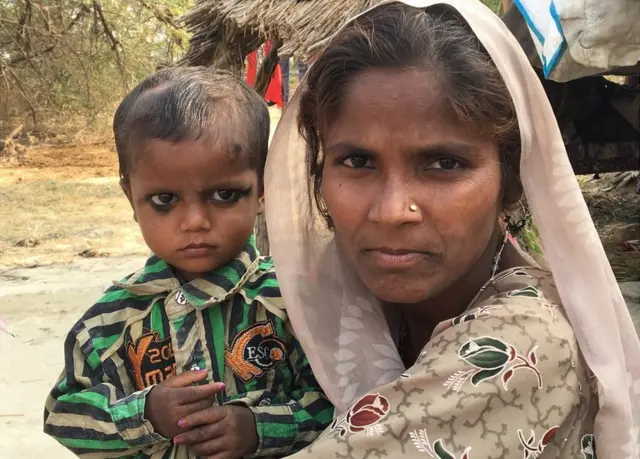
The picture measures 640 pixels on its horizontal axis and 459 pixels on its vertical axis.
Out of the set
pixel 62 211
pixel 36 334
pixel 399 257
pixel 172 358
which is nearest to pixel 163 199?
pixel 172 358

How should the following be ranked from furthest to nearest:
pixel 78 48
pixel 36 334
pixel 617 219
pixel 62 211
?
pixel 78 48 < pixel 62 211 < pixel 617 219 < pixel 36 334

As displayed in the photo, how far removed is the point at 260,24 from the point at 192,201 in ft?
11.5

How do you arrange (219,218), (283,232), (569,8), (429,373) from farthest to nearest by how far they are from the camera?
(569,8)
(283,232)
(219,218)
(429,373)

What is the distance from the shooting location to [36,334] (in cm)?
479

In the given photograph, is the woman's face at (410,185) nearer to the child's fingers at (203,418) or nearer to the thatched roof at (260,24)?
the child's fingers at (203,418)

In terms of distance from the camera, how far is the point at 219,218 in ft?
5.11

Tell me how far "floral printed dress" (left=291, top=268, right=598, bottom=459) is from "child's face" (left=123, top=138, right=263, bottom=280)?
1.68 feet

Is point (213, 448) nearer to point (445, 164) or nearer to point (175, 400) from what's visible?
point (175, 400)

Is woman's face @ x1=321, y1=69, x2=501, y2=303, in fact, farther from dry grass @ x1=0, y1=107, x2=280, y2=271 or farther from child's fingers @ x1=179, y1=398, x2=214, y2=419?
dry grass @ x1=0, y1=107, x2=280, y2=271

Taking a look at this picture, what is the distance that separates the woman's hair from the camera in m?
1.30

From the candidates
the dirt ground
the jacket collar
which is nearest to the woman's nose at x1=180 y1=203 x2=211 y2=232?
the jacket collar

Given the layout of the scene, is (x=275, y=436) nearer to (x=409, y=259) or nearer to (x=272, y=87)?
(x=409, y=259)

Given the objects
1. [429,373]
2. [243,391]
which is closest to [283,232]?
[243,391]

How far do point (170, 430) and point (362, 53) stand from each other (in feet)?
2.66
